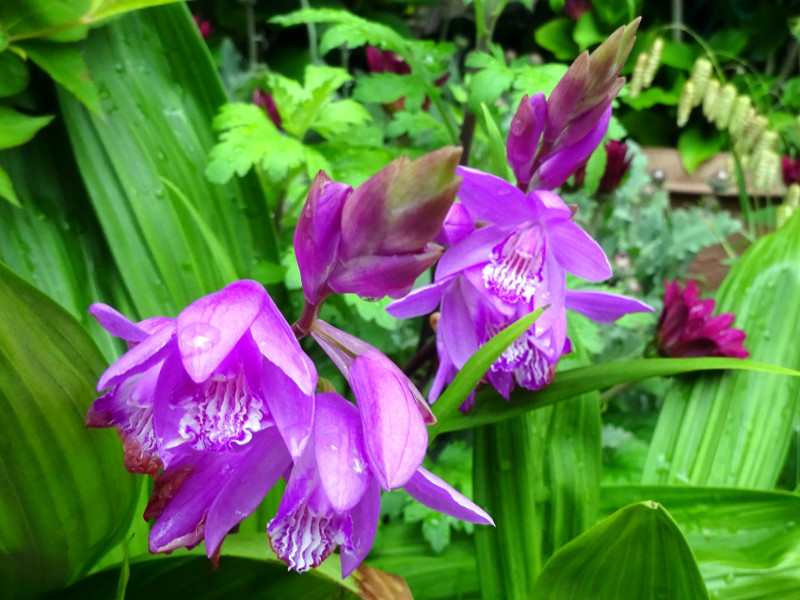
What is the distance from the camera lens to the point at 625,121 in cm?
244

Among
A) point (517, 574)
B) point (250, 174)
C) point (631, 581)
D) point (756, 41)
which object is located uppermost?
point (250, 174)

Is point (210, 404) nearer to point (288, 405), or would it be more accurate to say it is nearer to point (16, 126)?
point (288, 405)

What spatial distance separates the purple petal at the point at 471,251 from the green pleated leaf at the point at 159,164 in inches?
10.5

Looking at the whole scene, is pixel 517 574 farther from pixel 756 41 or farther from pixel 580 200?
pixel 756 41

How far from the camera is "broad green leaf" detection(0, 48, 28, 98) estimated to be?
64 cm

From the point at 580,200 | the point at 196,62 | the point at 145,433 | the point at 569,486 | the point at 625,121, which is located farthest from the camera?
the point at 625,121

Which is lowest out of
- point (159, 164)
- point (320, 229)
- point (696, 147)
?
point (696, 147)

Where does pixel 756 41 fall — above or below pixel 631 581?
below

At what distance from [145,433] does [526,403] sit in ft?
0.96

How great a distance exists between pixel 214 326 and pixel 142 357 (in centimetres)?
4

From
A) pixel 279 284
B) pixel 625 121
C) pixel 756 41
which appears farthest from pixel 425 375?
pixel 756 41

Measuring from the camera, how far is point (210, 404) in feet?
1.08

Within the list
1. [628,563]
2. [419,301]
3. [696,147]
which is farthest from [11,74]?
[696,147]

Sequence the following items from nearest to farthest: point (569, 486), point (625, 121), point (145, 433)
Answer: point (145, 433)
point (569, 486)
point (625, 121)
